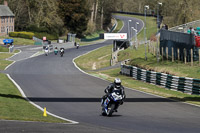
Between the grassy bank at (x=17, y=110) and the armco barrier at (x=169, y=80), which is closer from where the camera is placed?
the grassy bank at (x=17, y=110)

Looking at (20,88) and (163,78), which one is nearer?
(20,88)

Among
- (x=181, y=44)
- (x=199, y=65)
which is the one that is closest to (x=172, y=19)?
(x=181, y=44)

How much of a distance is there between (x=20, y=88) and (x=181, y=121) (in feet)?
55.7

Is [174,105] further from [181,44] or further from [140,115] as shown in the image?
[181,44]

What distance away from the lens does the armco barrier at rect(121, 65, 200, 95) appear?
28.7 meters

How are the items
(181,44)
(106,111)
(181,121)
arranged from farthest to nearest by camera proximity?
1. (181,44)
2. (106,111)
3. (181,121)

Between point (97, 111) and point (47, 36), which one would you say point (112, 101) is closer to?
point (97, 111)

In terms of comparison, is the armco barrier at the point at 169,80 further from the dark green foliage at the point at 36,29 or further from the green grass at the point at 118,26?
the green grass at the point at 118,26

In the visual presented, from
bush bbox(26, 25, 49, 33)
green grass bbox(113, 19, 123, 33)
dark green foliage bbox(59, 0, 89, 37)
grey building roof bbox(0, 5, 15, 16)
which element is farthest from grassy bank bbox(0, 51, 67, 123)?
green grass bbox(113, 19, 123, 33)

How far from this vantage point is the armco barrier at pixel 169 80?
2870 cm

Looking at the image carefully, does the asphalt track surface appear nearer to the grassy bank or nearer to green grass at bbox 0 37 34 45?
the grassy bank

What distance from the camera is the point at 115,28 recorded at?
12988 centimetres

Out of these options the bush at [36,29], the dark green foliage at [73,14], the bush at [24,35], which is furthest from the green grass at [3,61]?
the dark green foliage at [73,14]

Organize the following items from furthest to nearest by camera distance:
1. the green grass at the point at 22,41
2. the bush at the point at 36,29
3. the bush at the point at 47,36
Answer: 1. the bush at the point at 36,29
2. the bush at the point at 47,36
3. the green grass at the point at 22,41
